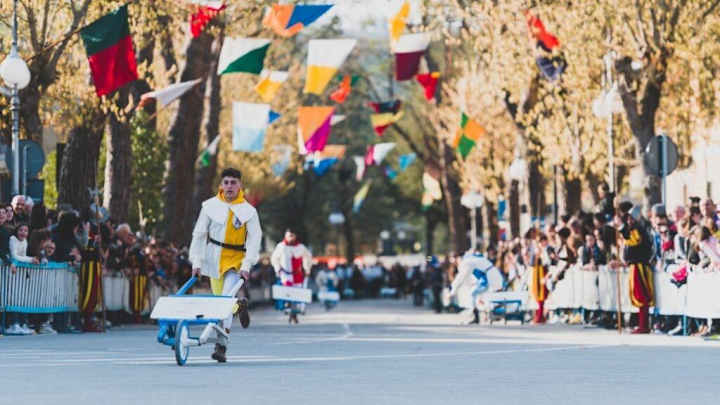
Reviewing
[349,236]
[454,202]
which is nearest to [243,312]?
[454,202]

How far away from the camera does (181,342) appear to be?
15695mm

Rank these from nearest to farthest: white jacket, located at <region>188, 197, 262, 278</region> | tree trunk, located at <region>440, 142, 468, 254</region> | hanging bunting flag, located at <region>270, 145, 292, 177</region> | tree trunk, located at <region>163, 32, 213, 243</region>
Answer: white jacket, located at <region>188, 197, 262, 278</region>
tree trunk, located at <region>163, 32, 213, 243</region>
hanging bunting flag, located at <region>270, 145, 292, 177</region>
tree trunk, located at <region>440, 142, 468, 254</region>

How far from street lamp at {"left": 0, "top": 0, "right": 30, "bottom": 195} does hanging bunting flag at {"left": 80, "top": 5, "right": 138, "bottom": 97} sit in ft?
4.29

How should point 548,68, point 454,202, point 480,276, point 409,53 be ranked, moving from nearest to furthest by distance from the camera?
point 480,276, point 409,53, point 548,68, point 454,202

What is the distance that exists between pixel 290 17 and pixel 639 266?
9.35 metres

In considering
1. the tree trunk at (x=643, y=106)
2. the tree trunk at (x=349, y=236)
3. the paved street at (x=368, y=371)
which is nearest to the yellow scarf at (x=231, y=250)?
the paved street at (x=368, y=371)

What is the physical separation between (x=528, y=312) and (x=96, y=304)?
11.4 meters

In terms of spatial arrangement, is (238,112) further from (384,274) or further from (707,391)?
(384,274)

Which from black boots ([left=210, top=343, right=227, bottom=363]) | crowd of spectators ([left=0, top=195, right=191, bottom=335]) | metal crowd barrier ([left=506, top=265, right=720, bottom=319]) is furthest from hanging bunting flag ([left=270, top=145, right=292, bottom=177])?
black boots ([left=210, top=343, right=227, bottom=363])

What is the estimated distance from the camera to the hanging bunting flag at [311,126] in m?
41.2

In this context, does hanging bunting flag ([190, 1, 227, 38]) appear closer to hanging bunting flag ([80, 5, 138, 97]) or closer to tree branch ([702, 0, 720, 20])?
hanging bunting flag ([80, 5, 138, 97])

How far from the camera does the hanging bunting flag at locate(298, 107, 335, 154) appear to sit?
4125 centimetres

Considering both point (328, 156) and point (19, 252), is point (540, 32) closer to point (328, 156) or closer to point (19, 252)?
point (19, 252)

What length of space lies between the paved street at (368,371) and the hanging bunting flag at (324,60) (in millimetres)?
11735
